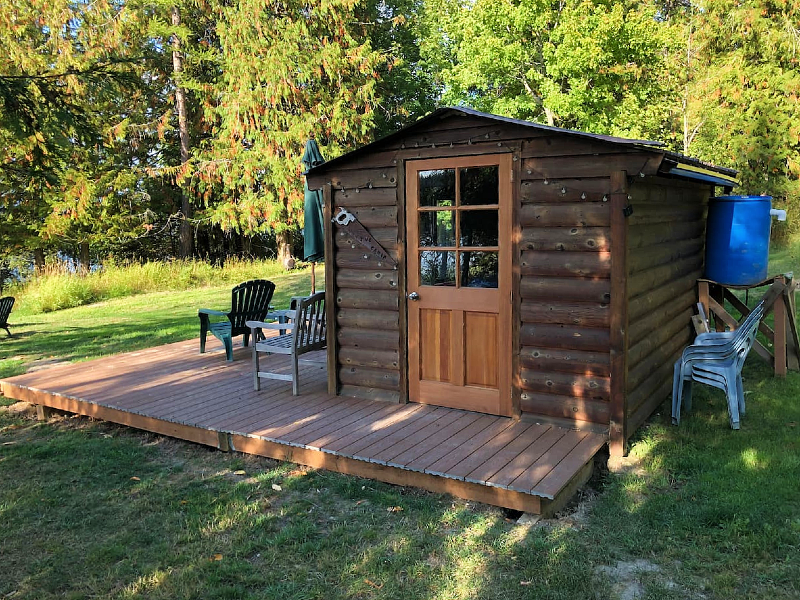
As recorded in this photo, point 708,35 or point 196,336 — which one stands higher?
point 708,35

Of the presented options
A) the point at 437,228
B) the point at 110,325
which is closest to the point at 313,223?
the point at 437,228

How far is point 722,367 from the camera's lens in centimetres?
462

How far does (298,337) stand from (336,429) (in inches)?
48.6

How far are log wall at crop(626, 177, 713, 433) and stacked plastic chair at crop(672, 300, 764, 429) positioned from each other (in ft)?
0.73

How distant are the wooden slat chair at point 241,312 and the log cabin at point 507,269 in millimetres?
1933

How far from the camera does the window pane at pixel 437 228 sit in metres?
4.81

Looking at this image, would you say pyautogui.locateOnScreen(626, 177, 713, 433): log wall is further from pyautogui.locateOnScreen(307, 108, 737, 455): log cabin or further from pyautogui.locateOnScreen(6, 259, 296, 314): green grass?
pyautogui.locateOnScreen(6, 259, 296, 314): green grass

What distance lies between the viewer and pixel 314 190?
558 cm

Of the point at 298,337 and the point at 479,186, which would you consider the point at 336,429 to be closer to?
the point at 298,337

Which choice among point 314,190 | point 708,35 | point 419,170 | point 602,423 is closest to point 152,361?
point 314,190

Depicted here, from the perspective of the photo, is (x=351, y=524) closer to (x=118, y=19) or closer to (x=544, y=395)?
(x=544, y=395)

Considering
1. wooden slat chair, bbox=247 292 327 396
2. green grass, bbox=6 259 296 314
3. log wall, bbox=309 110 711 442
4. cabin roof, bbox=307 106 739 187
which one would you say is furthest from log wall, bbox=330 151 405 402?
green grass, bbox=6 259 296 314

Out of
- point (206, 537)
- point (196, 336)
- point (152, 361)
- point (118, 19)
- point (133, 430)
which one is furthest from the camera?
point (118, 19)

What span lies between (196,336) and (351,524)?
20.6 ft
